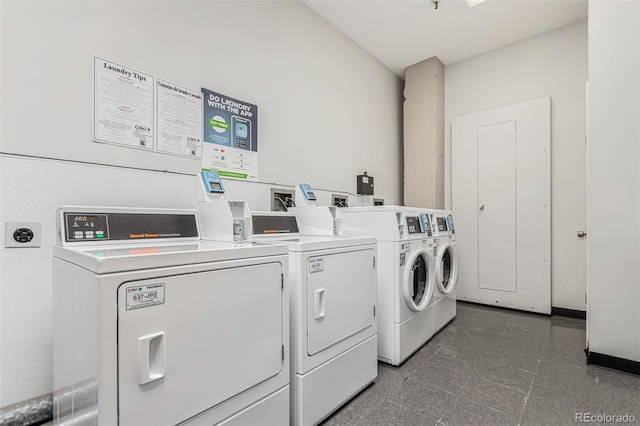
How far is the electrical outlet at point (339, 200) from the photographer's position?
307cm

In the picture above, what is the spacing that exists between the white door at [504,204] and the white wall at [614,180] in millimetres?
1212

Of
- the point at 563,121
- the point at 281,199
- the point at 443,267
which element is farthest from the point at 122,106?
the point at 563,121

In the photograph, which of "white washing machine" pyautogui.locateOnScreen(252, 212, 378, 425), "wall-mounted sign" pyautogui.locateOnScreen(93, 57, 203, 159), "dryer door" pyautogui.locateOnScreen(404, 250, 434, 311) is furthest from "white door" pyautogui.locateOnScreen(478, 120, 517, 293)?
"wall-mounted sign" pyautogui.locateOnScreen(93, 57, 203, 159)

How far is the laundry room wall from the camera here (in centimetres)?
134

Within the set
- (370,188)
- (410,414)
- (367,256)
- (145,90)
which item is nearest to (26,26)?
(145,90)

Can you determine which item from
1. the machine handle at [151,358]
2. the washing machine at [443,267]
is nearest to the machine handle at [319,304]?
the machine handle at [151,358]

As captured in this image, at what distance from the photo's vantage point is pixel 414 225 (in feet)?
7.93

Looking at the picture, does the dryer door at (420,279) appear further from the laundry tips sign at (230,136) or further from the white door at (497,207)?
the white door at (497,207)

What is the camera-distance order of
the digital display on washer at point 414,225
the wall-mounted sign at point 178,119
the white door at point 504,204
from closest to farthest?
the wall-mounted sign at point 178,119 < the digital display on washer at point 414,225 < the white door at point 504,204

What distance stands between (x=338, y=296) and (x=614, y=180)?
2084 mm

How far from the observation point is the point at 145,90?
175 cm

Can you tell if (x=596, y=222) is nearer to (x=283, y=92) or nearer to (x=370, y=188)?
(x=370, y=188)

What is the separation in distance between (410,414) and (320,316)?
2.40 feet

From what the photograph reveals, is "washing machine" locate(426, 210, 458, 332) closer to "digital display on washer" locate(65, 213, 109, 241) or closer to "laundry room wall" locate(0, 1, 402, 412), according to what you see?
"laundry room wall" locate(0, 1, 402, 412)
